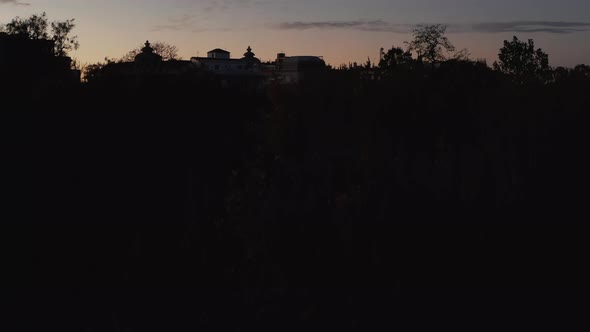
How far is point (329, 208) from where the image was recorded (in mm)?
6102

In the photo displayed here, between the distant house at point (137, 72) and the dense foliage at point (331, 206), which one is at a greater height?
the distant house at point (137, 72)

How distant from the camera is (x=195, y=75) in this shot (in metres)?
13.7

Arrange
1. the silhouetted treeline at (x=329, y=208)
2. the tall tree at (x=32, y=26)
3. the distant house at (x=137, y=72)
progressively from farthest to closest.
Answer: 1. the tall tree at (x=32, y=26)
2. the distant house at (x=137, y=72)
3. the silhouetted treeline at (x=329, y=208)

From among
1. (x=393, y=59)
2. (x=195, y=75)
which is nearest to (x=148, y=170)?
(x=195, y=75)

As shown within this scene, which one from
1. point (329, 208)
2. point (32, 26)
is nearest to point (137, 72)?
point (329, 208)

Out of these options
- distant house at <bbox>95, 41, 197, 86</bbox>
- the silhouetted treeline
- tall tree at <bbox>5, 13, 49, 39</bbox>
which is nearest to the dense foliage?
the silhouetted treeline

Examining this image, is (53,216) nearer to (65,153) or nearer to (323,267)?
(65,153)

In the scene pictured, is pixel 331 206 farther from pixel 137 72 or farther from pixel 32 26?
pixel 32 26

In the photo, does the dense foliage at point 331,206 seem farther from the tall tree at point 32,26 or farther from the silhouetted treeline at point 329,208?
the tall tree at point 32,26

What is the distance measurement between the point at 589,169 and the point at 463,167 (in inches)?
57.2

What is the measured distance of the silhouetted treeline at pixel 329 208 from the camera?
581 cm

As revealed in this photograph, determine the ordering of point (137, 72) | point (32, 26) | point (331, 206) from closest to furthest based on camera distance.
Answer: point (331, 206), point (137, 72), point (32, 26)

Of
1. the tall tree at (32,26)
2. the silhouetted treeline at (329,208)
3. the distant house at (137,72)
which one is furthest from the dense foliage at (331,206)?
the tall tree at (32,26)

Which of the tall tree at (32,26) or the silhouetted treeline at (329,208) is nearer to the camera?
the silhouetted treeline at (329,208)
